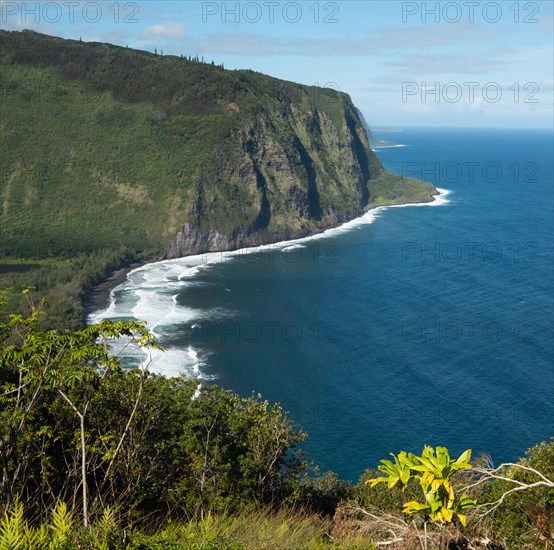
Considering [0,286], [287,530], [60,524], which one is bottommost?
[0,286]

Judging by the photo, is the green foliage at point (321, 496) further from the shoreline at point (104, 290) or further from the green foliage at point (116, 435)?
the shoreline at point (104, 290)

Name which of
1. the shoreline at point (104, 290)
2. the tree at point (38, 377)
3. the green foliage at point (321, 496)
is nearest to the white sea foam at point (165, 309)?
the shoreline at point (104, 290)

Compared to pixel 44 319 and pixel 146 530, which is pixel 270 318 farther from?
pixel 146 530

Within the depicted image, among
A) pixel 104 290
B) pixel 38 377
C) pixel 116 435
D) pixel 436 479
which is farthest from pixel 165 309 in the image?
pixel 436 479

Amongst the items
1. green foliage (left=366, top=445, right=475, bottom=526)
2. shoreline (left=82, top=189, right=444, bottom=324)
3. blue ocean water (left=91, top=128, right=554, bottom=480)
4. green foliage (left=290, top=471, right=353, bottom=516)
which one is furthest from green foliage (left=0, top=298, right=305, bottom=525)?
shoreline (left=82, top=189, right=444, bottom=324)

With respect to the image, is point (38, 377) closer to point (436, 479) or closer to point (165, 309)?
point (436, 479)

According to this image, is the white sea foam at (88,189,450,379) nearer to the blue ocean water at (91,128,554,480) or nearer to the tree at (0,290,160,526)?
the blue ocean water at (91,128,554,480)

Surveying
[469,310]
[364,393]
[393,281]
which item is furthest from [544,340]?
[393,281]
